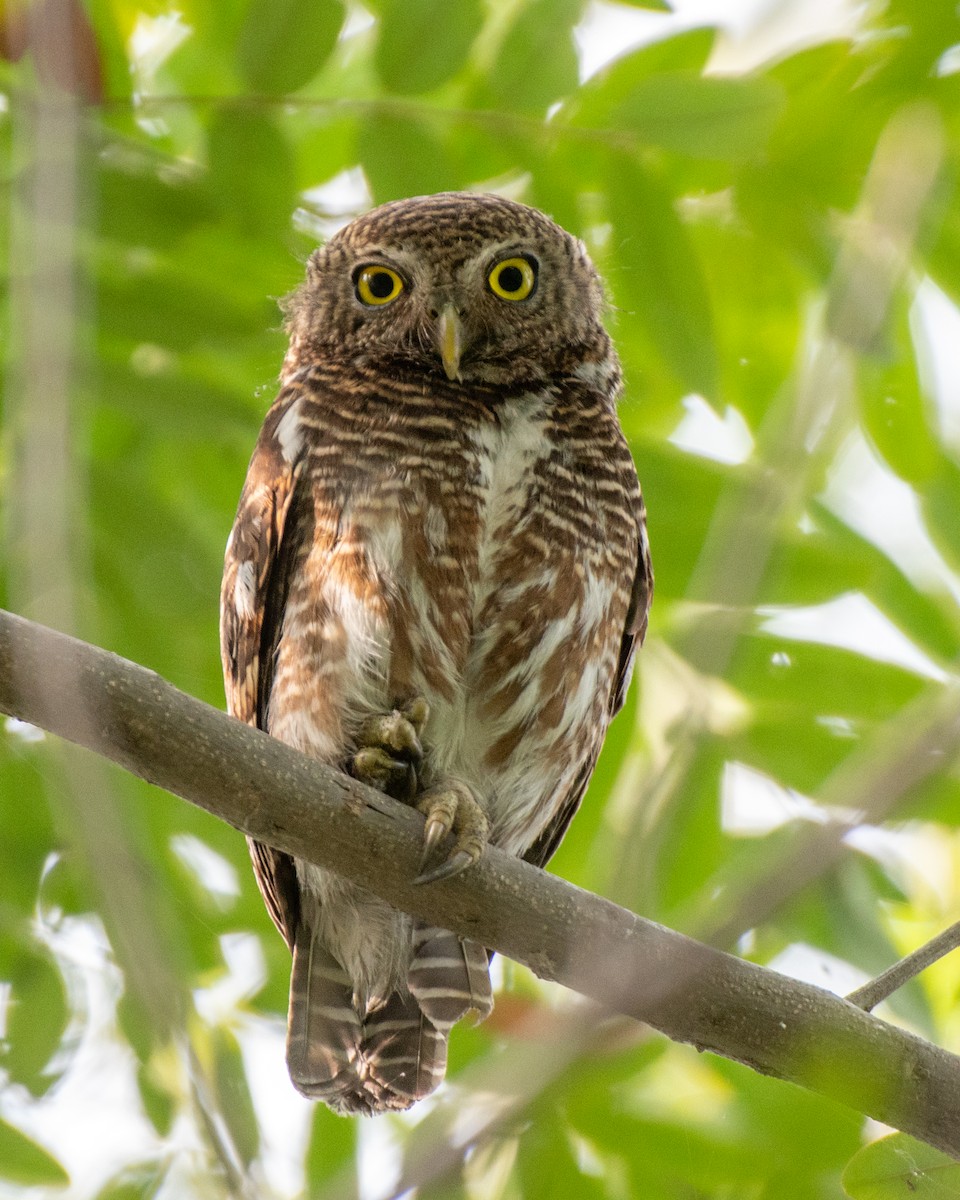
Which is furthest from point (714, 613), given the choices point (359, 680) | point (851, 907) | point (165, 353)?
point (165, 353)

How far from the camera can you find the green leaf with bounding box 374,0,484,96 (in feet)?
10.0

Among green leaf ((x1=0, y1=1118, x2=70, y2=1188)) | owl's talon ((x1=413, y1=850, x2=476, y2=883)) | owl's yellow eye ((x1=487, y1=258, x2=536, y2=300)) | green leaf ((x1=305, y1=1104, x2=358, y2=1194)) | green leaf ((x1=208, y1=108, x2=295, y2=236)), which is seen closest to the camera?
owl's talon ((x1=413, y1=850, x2=476, y2=883))

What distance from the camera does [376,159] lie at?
3.25 metres

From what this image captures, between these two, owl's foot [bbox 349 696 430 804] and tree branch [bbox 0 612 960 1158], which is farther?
owl's foot [bbox 349 696 430 804]

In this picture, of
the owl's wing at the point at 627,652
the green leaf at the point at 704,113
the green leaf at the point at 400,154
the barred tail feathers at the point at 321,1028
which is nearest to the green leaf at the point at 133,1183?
the barred tail feathers at the point at 321,1028

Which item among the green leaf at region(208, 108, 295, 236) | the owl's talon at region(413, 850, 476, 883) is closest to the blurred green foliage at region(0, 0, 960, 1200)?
the green leaf at region(208, 108, 295, 236)

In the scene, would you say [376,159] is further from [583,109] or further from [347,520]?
[347,520]

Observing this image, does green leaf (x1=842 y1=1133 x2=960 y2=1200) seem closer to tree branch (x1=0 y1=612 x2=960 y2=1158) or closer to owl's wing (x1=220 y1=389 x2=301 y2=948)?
tree branch (x1=0 y1=612 x2=960 y2=1158)

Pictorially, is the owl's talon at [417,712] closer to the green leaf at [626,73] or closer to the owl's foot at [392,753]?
the owl's foot at [392,753]

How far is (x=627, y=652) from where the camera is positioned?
342cm

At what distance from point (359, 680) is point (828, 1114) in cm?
122

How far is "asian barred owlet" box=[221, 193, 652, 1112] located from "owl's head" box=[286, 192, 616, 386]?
49 mm

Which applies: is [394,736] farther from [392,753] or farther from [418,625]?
[418,625]

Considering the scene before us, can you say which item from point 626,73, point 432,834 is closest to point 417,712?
point 432,834
